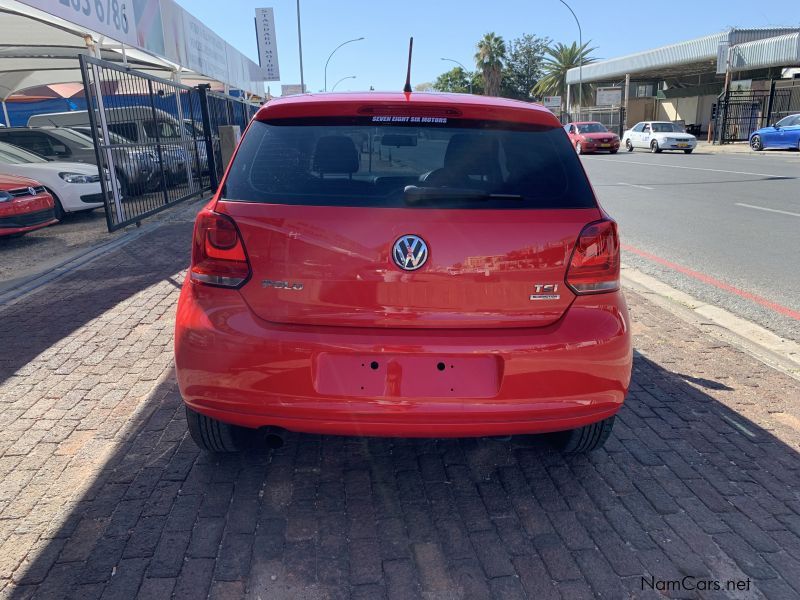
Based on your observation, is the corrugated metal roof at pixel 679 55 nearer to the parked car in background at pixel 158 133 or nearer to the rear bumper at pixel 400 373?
the parked car in background at pixel 158 133

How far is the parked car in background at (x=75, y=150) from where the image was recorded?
10.0m

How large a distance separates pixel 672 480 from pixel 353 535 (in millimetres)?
1499

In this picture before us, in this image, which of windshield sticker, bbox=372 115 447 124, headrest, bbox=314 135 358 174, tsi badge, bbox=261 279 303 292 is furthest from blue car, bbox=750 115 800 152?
tsi badge, bbox=261 279 303 292

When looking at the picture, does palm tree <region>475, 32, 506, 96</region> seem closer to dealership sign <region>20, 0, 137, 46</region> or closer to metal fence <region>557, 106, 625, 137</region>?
metal fence <region>557, 106, 625, 137</region>

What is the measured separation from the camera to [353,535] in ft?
8.05

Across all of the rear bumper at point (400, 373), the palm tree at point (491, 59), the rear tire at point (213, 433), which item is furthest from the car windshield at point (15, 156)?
the palm tree at point (491, 59)

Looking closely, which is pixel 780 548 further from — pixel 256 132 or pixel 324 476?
pixel 256 132

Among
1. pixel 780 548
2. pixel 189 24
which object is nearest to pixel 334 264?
pixel 780 548

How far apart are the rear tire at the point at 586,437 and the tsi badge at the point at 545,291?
76cm

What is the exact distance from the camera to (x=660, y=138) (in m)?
29.1

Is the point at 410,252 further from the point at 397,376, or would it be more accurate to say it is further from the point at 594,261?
the point at 594,261

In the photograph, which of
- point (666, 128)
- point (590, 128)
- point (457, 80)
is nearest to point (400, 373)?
point (590, 128)

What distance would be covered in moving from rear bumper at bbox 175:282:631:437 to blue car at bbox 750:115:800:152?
1102 inches

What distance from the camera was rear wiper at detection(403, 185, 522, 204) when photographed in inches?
94.2
